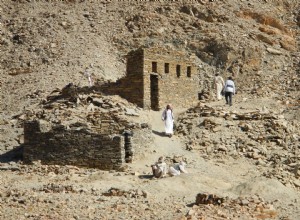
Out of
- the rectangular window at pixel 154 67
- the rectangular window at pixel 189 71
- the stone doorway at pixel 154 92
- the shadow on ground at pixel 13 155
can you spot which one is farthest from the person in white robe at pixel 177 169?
the rectangular window at pixel 189 71

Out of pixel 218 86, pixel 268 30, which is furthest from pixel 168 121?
pixel 268 30

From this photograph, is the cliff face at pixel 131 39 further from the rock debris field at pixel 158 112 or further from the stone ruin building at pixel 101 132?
the stone ruin building at pixel 101 132

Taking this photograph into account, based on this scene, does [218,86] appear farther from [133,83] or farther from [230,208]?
[230,208]

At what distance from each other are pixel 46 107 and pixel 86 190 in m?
7.81

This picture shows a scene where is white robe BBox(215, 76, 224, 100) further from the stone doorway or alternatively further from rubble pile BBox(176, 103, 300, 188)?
rubble pile BBox(176, 103, 300, 188)

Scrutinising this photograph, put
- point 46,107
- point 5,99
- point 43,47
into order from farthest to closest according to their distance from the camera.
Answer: point 43,47 → point 5,99 → point 46,107

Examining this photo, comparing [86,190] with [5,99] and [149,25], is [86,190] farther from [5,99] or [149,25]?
[149,25]

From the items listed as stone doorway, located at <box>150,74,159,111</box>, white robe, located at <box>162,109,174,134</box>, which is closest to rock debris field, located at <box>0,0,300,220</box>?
white robe, located at <box>162,109,174,134</box>

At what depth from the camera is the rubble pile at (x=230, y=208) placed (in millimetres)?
13836

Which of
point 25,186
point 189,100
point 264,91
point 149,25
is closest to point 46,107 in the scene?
point 189,100

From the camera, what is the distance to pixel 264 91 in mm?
29016

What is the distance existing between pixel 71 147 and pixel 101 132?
0.90m

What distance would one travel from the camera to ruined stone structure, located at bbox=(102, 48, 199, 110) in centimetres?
2358

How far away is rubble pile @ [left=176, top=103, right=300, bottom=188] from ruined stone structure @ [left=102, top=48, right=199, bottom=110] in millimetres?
1597
